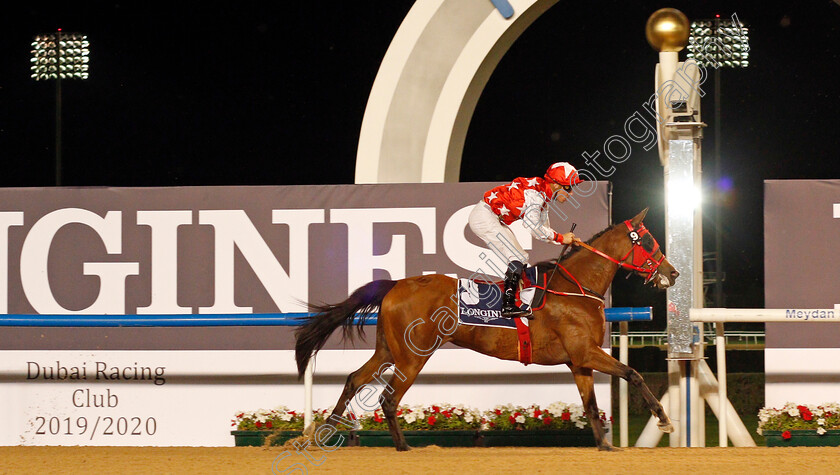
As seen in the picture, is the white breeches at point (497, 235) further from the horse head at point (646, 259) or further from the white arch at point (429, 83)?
the white arch at point (429, 83)

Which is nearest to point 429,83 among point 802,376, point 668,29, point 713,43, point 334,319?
point 668,29

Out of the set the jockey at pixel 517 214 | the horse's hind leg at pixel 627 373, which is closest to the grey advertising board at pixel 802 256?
the horse's hind leg at pixel 627 373

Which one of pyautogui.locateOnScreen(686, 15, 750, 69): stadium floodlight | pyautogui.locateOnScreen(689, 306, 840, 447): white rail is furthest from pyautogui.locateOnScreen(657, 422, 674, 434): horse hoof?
pyautogui.locateOnScreen(686, 15, 750, 69): stadium floodlight

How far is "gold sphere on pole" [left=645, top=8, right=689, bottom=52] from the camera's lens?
Answer: 6.03 metres

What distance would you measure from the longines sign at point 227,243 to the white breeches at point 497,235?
1.88ft

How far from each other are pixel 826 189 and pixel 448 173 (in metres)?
2.35

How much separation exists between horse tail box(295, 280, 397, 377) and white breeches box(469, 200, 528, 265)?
58cm

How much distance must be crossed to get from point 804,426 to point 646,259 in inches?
57.7

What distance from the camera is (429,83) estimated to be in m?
6.47

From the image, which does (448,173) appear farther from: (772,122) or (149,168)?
(772,122)

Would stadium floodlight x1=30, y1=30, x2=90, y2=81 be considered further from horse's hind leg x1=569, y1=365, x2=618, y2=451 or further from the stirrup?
horse's hind leg x1=569, y1=365, x2=618, y2=451

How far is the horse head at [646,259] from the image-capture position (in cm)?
550

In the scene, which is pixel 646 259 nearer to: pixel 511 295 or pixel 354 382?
pixel 511 295

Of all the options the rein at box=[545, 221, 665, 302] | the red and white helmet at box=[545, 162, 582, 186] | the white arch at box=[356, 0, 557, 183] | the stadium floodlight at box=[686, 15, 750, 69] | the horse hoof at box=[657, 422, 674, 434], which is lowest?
the horse hoof at box=[657, 422, 674, 434]
